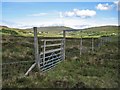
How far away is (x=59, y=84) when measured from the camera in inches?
334

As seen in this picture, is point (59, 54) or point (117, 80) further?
point (59, 54)

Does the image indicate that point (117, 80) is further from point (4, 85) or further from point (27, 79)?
point (4, 85)

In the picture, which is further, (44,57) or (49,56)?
(49,56)

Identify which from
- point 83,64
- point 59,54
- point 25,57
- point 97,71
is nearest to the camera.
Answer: point 97,71

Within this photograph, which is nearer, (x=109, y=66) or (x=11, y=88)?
(x=11, y=88)

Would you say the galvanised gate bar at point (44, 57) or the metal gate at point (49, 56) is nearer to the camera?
the galvanised gate bar at point (44, 57)

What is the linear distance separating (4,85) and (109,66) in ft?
25.0

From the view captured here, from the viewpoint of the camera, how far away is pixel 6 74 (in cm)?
1121

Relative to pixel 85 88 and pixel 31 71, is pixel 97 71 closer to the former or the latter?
pixel 31 71

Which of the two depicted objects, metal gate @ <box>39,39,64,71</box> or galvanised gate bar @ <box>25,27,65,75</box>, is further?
metal gate @ <box>39,39,64,71</box>

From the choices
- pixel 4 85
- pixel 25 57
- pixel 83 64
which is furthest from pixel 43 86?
pixel 25 57

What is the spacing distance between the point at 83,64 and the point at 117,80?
407 centimetres

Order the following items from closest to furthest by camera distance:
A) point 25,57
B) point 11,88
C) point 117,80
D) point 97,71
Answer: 1. point 11,88
2. point 117,80
3. point 97,71
4. point 25,57

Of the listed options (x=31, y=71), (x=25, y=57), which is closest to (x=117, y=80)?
(x=31, y=71)
